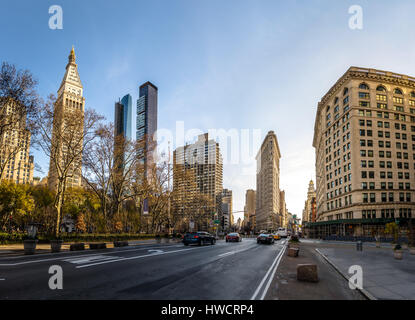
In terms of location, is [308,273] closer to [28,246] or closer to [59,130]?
[28,246]

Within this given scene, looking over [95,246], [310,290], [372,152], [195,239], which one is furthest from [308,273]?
[372,152]

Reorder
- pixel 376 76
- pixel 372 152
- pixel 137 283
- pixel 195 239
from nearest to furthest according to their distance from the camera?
pixel 137 283
pixel 195 239
pixel 372 152
pixel 376 76

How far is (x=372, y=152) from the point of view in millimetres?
66062

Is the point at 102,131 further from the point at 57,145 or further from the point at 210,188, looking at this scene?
the point at 210,188

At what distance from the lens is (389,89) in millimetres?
70125

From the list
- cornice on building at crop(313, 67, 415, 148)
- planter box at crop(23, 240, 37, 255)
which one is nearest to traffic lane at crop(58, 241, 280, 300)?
planter box at crop(23, 240, 37, 255)

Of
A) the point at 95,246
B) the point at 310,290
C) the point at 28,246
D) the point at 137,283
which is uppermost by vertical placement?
the point at 137,283

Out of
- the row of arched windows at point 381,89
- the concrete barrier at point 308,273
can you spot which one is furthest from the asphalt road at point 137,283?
the row of arched windows at point 381,89

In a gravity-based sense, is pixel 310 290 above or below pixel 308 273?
below

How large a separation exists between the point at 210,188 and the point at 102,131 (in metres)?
127

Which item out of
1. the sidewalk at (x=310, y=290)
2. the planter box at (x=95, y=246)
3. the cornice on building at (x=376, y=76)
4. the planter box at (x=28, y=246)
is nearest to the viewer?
the sidewalk at (x=310, y=290)

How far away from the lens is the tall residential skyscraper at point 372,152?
62719 mm

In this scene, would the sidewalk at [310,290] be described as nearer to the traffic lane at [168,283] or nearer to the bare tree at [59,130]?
the traffic lane at [168,283]
